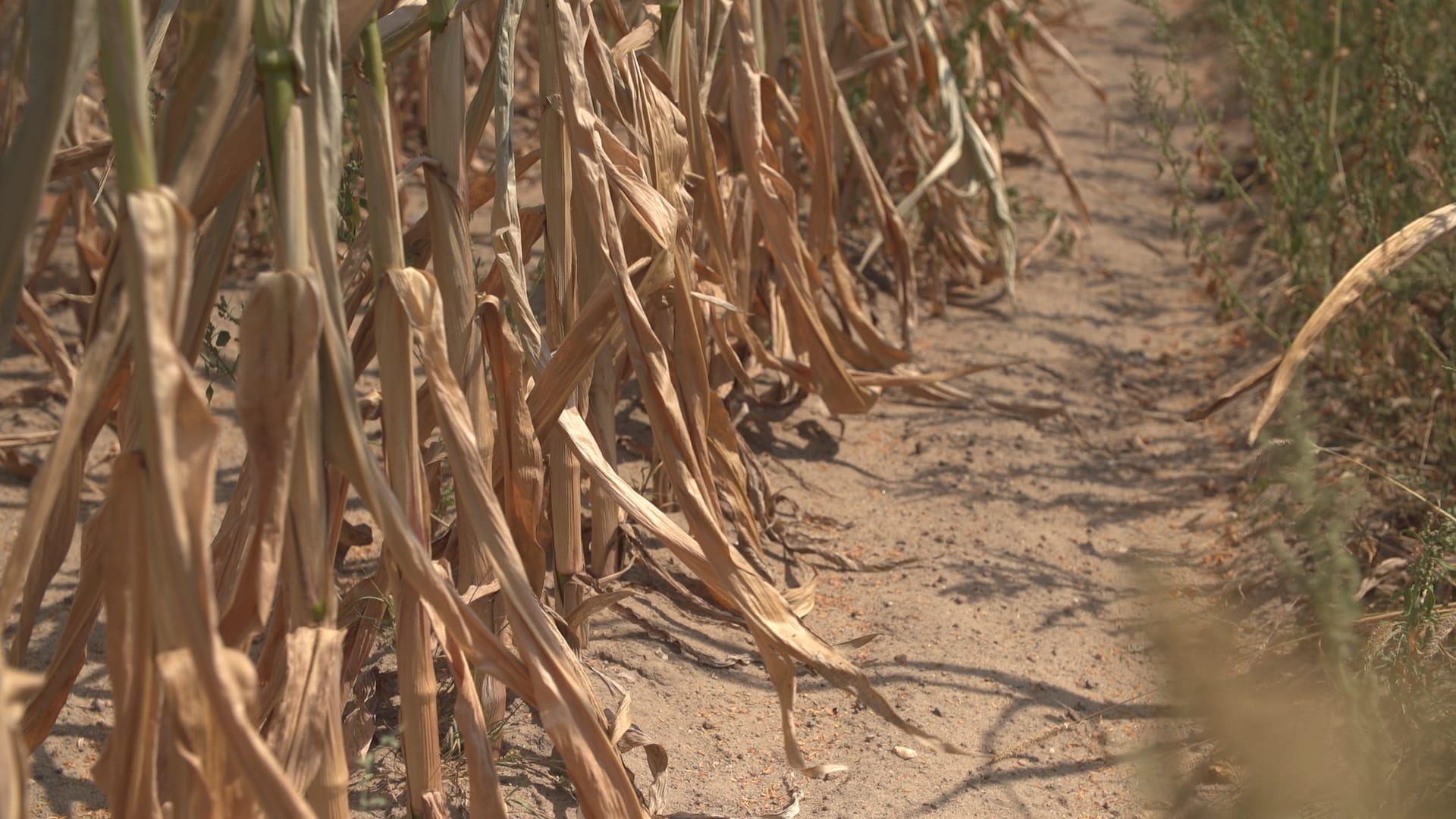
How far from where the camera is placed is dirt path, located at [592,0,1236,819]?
A: 1.62 metres

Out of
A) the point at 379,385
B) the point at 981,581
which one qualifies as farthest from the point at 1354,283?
the point at 379,385

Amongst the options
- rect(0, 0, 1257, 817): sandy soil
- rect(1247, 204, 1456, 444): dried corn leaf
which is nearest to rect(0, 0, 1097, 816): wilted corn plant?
rect(0, 0, 1257, 817): sandy soil

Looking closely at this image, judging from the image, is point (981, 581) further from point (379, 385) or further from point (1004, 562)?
point (379, 385)

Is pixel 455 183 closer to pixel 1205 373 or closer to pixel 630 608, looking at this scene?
pixel 630 608

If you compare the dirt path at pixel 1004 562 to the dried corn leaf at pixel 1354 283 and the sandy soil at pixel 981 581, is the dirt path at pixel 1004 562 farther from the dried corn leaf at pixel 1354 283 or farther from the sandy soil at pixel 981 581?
the dried corn leaf at pixel 1354 283

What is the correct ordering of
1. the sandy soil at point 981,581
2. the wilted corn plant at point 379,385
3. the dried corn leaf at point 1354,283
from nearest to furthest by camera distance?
the wilted corn plant at point 379,385
the dried corn leaf at point 1354,283
the sandy soil at point 981,581

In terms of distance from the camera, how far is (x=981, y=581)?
2.11 meters

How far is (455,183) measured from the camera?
1.19 meters

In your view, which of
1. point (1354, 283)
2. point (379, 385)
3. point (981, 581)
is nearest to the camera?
point (379, 385)

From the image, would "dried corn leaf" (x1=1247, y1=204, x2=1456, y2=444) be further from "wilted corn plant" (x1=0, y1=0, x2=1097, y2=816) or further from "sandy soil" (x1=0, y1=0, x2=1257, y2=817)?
"wilted corn plant" (x1=0, y1=0, x2=1097, y2=816)

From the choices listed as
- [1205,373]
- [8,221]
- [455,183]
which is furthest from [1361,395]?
[8,221]

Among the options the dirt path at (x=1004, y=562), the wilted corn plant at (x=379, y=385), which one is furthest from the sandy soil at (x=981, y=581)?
the wilted corn plant at (x=379, y=385)

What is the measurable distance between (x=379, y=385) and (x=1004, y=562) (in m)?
1.23

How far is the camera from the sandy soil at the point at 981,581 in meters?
1.59
